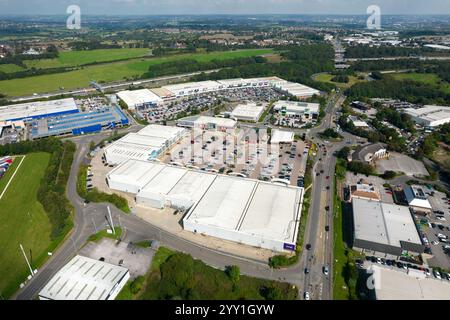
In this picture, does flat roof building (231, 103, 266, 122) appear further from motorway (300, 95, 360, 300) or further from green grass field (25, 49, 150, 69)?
green grass field (25, 49, 150, 69)

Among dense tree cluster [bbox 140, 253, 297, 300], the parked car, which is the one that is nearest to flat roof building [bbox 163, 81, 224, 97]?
dense tree cluster [bbox 140, 253, 297, 300]

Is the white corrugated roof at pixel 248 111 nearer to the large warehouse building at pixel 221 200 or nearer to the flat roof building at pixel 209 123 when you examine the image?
the flat roof building at pixel 209 123

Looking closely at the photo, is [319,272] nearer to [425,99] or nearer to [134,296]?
[134,296]

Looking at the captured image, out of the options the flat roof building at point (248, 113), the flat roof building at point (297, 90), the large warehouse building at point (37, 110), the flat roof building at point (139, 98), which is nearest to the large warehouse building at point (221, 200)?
the flat roof building at point (248, 113)

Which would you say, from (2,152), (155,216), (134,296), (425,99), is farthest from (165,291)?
(425,99)

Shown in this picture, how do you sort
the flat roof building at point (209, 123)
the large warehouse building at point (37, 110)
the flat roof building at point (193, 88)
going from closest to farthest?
the flat roof building at point (209, 123) < the large warehouse building at point (37, 110) < the flat roof building at point (193, 88)

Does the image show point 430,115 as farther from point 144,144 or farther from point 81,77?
point 81,77
